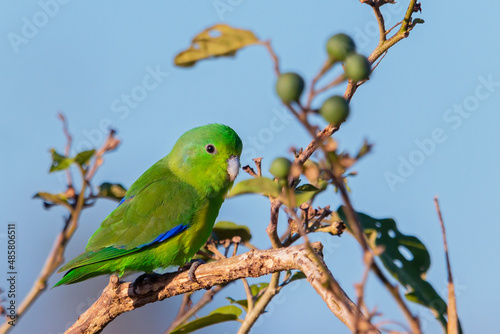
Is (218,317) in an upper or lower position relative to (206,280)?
lower

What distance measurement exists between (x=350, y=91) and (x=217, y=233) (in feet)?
4.59

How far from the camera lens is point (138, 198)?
3.82 meters

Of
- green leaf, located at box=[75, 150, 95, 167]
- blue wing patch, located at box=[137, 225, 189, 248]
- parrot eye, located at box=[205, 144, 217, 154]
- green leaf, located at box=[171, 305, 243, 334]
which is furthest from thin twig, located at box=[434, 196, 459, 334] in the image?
parrot eye, located at box=[205, 144, 217, 154]

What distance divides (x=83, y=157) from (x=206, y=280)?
3.24 ft

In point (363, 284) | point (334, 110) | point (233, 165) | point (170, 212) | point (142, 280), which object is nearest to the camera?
point (363, 284)

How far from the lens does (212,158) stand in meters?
3.96

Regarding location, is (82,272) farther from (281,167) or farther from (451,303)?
(451,303)

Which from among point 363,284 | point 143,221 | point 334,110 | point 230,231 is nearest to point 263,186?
point 334,110

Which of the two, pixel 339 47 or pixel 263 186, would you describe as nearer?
pixel 339 47

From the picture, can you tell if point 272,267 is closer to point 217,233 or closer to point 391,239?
point 391,239

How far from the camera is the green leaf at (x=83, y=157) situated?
2113 millimetres

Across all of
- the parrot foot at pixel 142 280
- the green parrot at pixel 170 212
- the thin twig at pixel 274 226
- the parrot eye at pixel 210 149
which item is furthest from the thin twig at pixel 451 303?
the parrot eye at pixel 210 149

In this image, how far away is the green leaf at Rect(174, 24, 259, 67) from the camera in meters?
1.43

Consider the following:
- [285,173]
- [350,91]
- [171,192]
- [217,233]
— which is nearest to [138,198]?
[171,192]
